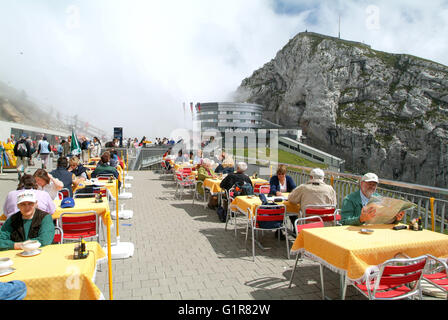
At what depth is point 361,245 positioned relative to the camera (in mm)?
3117

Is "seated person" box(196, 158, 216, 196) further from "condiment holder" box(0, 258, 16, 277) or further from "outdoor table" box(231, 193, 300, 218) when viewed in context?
"condiment holder" box(0, 258, 16, 277)

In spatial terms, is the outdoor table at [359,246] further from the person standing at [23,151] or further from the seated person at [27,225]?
the person standing at [23,151]

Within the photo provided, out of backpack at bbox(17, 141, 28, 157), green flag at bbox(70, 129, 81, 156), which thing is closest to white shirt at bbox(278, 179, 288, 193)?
green flag at bbox(70, 129, 81, 156)

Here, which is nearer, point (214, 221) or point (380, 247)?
point (380, 247)

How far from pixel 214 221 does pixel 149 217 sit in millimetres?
1889

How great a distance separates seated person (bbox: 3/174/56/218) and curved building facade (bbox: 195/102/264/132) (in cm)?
11936

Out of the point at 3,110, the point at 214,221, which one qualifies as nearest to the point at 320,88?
the point at 3,110

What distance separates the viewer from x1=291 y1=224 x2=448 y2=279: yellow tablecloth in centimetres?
298

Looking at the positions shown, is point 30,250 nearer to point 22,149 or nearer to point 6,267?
point 6,267

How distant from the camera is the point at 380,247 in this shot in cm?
311

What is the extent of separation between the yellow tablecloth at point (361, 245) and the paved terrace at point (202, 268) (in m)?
0.88

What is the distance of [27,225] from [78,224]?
112 cm

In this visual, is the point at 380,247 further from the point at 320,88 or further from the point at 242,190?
the point at 320,88
